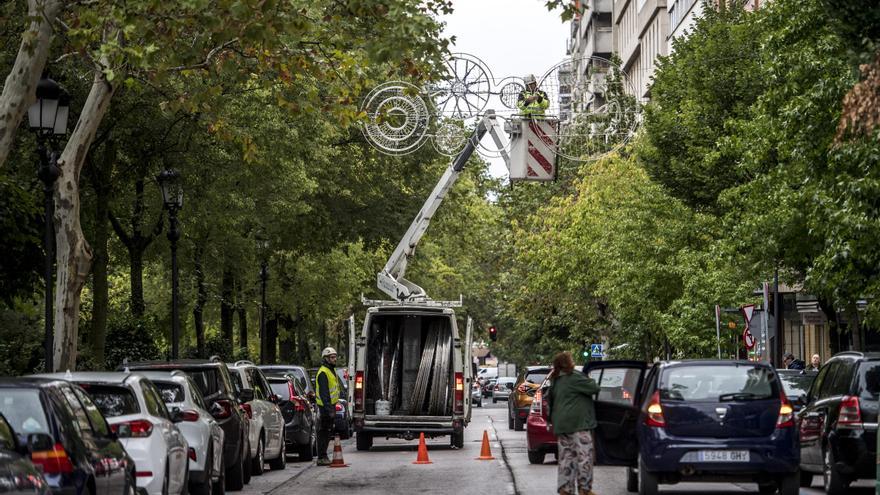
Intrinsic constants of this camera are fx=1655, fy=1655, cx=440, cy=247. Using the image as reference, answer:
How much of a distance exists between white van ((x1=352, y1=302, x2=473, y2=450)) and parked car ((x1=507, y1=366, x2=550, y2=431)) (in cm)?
493

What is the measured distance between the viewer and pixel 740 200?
3703 cm

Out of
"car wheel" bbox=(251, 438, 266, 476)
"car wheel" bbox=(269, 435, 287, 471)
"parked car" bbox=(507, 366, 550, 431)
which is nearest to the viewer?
"car wheel" bbox=(251, 438, 266, 476)

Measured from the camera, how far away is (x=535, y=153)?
28906mm

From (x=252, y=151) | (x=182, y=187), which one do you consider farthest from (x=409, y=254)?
(x=252, y=151)

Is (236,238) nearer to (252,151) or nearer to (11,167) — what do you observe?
(11,167)

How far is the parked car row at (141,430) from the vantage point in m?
11.3

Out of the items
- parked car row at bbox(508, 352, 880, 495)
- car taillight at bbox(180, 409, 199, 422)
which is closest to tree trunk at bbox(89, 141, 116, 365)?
car taillight at bbox(180, 409, 199, 422)

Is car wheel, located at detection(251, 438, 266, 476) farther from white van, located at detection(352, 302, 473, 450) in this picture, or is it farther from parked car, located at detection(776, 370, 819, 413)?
parked car, located at detection(776, 370, 819, 413)

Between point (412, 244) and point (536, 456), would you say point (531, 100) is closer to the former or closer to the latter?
point (536, 456)

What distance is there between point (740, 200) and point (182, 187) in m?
12.4

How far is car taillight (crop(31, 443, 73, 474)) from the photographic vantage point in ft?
37.0

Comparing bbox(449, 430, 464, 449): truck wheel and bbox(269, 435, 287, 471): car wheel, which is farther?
bbox(449, 430, 464, 449): truck wheel

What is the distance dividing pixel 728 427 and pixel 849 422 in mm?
1680

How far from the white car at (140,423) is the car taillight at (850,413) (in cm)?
750
